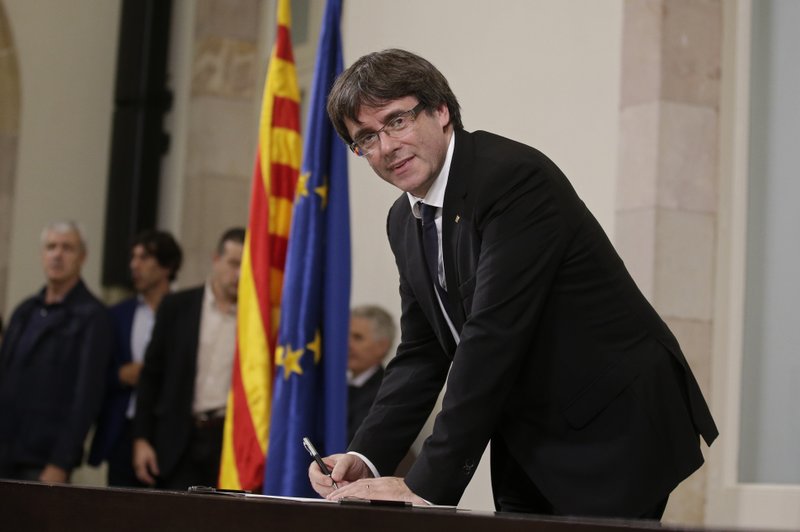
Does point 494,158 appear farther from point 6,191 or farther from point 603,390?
point 6,191

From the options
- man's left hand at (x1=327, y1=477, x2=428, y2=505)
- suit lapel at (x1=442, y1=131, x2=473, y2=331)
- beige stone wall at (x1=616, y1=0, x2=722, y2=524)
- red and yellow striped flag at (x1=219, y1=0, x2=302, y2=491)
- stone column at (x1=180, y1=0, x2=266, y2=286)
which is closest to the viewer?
man's left hand at (x1=327, y1=477, x2=428, y2=505)

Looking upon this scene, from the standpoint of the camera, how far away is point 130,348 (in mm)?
6391

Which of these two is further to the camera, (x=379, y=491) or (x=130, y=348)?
(x=130, y=348)

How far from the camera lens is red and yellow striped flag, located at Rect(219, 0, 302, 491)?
512cm

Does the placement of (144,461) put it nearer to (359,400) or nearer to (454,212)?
(359,400)

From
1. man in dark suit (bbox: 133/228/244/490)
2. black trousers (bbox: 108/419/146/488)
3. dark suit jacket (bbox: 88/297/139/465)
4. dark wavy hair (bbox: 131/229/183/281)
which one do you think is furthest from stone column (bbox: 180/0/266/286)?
man in dark suit (bbox: 133/228/244/490)

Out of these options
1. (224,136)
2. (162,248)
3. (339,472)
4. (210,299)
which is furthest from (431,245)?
(224,136)

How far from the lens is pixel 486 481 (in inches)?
223

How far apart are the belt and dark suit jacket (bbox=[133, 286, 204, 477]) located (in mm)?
35

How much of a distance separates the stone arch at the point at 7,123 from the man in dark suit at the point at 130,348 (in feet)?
6.51

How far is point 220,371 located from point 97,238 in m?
3.09

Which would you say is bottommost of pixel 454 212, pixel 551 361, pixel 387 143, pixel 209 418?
pixel 209 418

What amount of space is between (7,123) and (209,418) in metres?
3.48

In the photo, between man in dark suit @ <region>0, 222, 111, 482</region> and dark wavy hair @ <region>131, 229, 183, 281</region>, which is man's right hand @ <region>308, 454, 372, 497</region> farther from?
dark wavy hair @ <region>131, 229, 183, 281</region>
